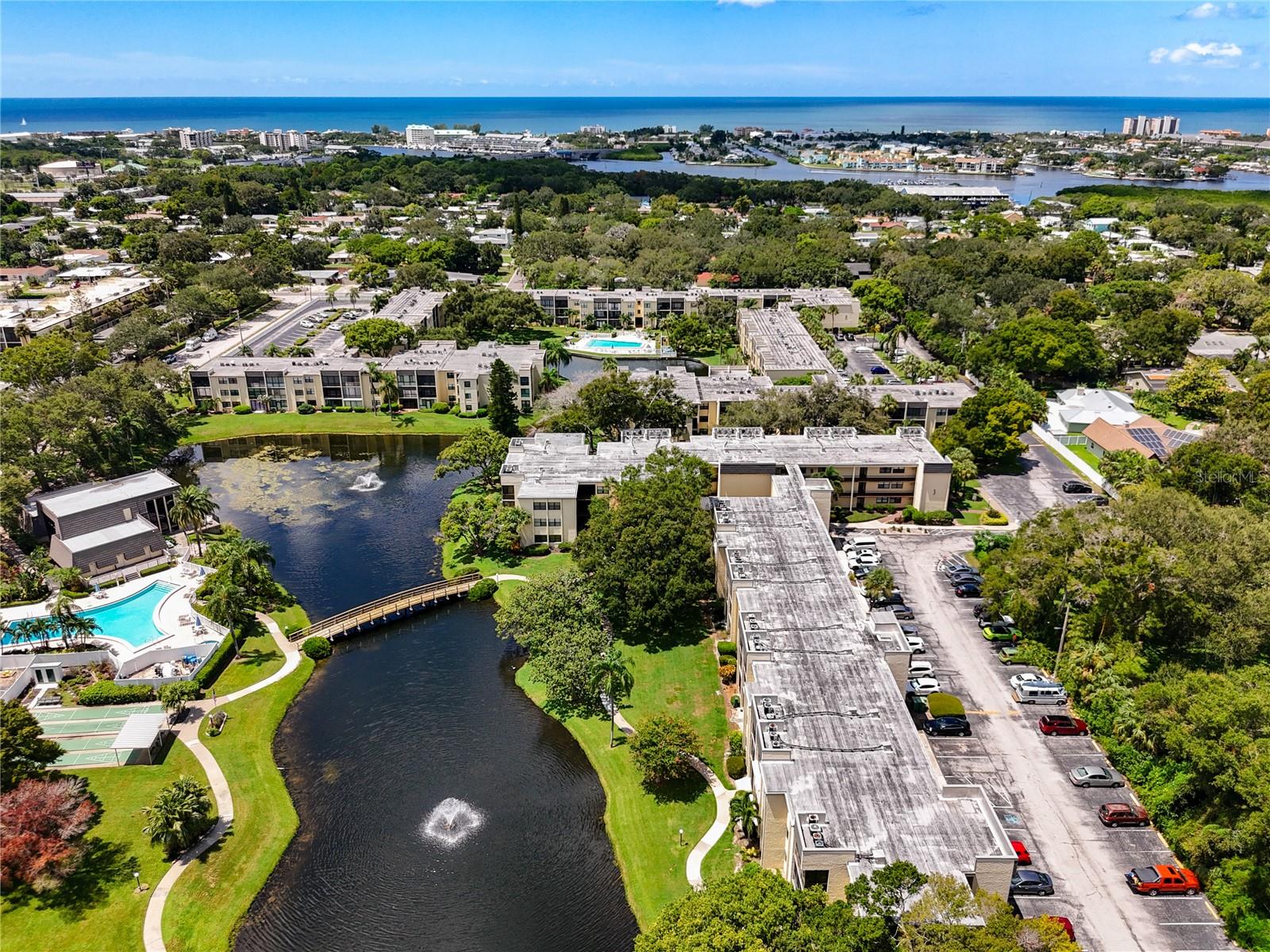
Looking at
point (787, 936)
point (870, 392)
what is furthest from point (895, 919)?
point (870, 392)

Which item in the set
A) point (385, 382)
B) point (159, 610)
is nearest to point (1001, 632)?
point (159, 610)

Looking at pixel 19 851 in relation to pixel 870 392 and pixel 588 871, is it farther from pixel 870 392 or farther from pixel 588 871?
pixel 870 392

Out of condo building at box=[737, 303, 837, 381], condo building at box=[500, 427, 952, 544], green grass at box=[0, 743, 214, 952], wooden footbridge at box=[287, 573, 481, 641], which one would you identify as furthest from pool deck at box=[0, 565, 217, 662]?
condo building at box=[737, 303, 837, 381]

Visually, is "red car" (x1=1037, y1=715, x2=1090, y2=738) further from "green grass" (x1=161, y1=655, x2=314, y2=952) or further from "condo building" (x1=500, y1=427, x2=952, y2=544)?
"green grass" (x1=161, y1=655, x2=314, y2=952)

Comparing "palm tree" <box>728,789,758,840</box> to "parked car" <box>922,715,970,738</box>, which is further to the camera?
"parked car" <box>922,715,970,738</box>

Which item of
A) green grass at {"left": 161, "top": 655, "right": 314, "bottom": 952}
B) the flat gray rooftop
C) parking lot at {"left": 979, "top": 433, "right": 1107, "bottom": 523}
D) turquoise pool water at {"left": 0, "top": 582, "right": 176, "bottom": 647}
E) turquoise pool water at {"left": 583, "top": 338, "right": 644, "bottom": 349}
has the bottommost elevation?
green grass at {"left": 161, "top": 655, "right": 314, "bottom": 952}

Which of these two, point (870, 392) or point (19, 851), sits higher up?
point (870, 392)

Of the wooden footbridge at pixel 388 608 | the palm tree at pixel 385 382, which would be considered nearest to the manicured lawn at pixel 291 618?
the wooden footbridge at pixel 388 608
